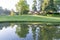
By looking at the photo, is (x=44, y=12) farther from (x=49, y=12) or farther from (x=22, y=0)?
(x=22, y=0)

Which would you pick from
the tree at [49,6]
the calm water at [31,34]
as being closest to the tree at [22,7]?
the tree at [49,6]

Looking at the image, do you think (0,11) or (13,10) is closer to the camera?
(13,10)

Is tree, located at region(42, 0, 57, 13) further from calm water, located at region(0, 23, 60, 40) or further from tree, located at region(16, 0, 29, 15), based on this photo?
calm water, located at region(0, 23, 60, 40)

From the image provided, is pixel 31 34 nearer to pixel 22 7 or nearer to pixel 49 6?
pixel 49 6

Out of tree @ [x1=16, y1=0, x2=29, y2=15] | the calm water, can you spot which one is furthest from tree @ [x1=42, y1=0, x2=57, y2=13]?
the calm water

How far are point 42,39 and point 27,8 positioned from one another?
2822 cm

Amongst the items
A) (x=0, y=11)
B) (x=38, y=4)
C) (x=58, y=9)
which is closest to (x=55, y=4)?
(x=58, y=9)

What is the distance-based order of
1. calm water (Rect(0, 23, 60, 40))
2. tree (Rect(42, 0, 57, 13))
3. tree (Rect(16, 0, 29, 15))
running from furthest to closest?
tree (Rect(16, 0, 29, 15)) < tree (Rect(42, 0, 57, 13)) < calm water (Rect(0, 23, 60, 40))

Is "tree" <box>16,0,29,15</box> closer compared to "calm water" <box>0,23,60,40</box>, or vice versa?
"calm water" <box>0,23,60,40</box>

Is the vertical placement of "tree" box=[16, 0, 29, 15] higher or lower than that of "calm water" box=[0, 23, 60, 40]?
lower

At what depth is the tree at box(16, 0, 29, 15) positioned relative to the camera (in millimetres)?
35362

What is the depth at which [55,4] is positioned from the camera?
117 feet

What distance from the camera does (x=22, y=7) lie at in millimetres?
36375

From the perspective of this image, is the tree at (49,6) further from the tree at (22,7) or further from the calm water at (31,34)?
the calm water at (31,34)
